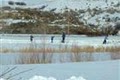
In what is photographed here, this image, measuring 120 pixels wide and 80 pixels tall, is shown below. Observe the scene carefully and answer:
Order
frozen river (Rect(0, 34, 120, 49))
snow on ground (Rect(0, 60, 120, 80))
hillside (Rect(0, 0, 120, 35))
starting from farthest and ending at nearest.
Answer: frozen river (Rect(0, 34, 120, 49)) < hillside (Rect(0, 0, 120, 35)) < snow on ground (Rect(0, 60, 120, 80))

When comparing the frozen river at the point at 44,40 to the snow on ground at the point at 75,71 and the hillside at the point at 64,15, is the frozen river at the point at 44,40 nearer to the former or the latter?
the hillside at the point at 64,15

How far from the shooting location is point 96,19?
15.1 feet

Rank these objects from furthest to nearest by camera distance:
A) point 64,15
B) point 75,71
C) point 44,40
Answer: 1. point 44,40
2. point 64,15
3. point 75,71

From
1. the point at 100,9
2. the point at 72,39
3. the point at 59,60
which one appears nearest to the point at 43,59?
the point at 59,60

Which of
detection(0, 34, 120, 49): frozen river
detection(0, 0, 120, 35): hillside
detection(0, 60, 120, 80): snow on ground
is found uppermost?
detection(0, 0, 120, 35): hillside

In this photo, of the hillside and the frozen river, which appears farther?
the frozen river

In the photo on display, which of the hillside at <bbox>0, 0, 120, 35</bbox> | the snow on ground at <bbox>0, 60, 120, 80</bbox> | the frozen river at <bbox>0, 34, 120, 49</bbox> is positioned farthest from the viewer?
the frozen river at <bbox>0, 34, 120, 49</bbox>

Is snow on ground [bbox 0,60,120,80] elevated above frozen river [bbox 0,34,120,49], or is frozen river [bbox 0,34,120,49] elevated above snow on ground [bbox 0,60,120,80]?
frozen river [bbox 0,34,120,49]

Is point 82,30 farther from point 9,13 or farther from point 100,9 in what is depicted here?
point 9,13

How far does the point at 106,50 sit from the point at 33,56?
73.0 inches

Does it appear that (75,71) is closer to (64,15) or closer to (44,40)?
(64,15)

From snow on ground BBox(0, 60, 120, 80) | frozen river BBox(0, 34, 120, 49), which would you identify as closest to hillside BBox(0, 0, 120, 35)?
frozen river BBox(0, 34, 120, 49)

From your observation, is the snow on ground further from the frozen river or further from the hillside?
the frozen river

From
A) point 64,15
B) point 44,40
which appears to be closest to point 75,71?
point 64,15
